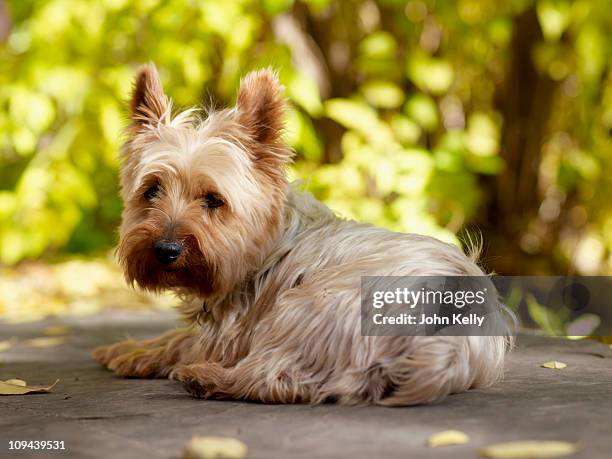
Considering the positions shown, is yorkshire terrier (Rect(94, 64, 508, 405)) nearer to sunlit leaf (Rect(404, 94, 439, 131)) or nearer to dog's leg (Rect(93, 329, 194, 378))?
dog's leg (Rect(93, 329, 194, 378))

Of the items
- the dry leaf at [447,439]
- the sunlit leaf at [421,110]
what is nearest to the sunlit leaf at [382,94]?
the sunlit leaf at [421,110]

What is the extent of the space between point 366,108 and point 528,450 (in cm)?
556

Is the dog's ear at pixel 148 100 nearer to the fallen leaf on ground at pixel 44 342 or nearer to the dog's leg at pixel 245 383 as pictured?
the dog's leg at pixel 245 383

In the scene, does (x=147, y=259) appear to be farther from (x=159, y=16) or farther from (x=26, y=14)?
(x=26, y=14)

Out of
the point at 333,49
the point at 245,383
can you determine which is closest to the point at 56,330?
the point at 245,383

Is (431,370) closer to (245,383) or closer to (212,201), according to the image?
(245,383)

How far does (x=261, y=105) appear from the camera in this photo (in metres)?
4.50

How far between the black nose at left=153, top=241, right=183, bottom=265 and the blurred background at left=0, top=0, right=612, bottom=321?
2751 mm

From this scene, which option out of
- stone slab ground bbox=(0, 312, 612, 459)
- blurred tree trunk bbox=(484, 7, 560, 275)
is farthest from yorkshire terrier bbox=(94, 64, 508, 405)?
blurred tree trunk bbox=(484, 7, 560, 275)

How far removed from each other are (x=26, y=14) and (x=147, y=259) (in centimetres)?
669

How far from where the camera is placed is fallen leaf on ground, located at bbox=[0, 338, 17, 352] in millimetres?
5812

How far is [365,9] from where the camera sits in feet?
30.2

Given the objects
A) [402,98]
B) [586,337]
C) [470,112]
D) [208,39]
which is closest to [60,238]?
[208,39]

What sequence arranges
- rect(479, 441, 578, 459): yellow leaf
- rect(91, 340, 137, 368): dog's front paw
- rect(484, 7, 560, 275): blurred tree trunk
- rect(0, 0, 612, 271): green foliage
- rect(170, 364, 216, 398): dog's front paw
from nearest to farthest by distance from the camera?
1. rect(479, 441, 578, 459): yellow leaf
2. rect(170, 364, 216, 398): dog's front paw
3. rect(91, 340, 137, 368): dog's front paw
4. rect(0, 0, 612, 271): green foliage
5. rect(484, 7, 560, 275): blurred tree trunk
